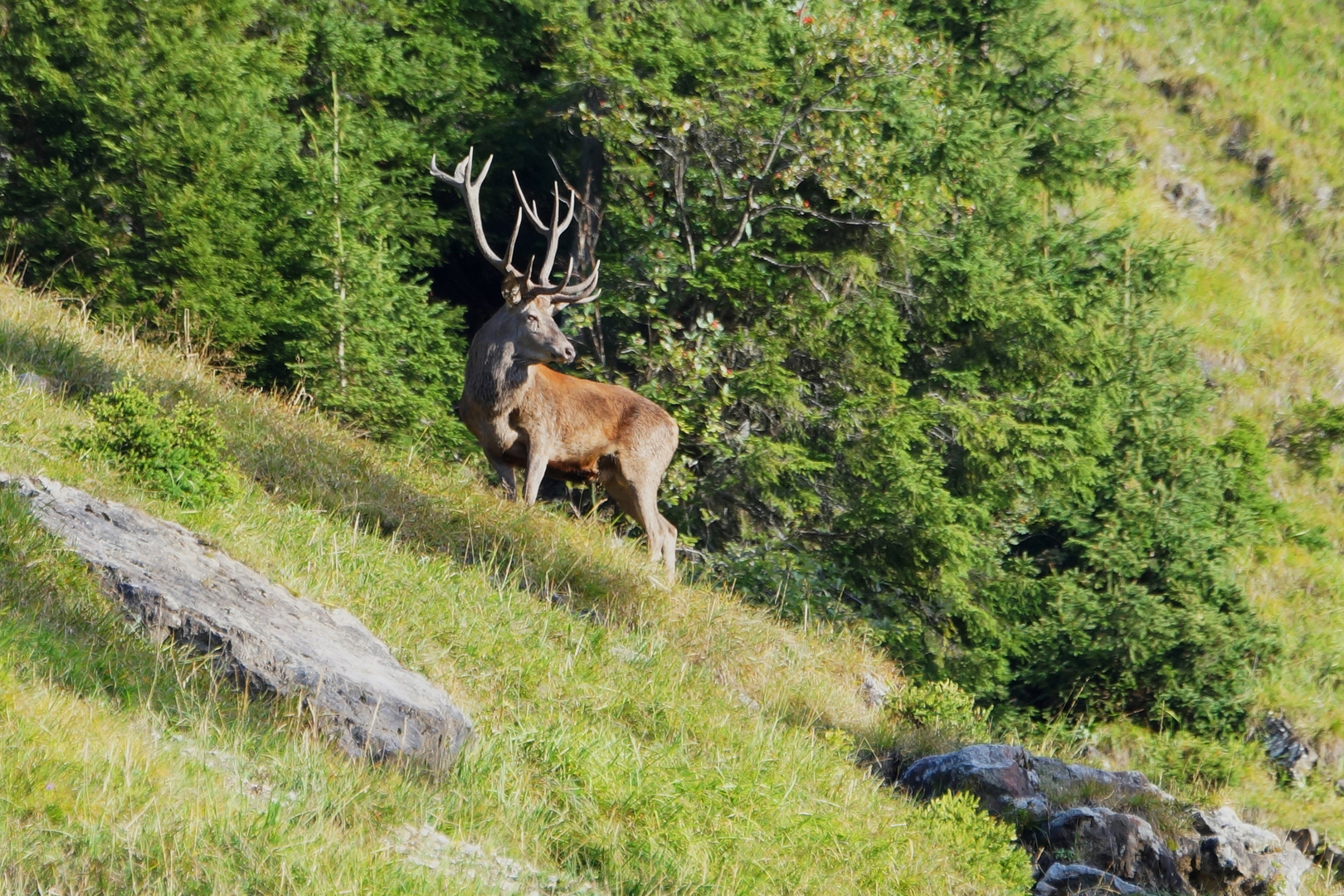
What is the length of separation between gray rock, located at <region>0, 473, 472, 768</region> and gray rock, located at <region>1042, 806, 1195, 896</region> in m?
3.50

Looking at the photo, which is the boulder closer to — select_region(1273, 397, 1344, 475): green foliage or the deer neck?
the deer neck

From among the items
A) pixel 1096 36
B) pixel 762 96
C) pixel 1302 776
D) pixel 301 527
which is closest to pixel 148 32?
pixel 762 96

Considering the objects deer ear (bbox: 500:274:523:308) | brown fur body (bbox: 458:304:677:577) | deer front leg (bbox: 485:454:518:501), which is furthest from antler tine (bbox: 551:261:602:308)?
deer front leg (bbox: 485:454:518:501)

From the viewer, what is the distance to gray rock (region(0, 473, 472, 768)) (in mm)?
5406

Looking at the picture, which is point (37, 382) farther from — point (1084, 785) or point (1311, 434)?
point (1311, 434)

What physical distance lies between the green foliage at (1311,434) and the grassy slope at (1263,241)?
255 mm

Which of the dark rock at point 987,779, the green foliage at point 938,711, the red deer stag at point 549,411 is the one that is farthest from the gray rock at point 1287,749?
the dark rock at point 987,779

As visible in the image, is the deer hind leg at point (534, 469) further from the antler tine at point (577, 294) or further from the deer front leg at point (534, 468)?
the antler tine at point (577, 294)

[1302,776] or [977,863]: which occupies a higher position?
[977,863]

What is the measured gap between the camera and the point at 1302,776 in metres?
16.8

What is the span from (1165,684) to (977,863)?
11.1 meters

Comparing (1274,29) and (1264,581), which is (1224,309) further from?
(1274,29)

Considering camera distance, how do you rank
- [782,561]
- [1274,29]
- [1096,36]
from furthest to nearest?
[1274,29]
[1096,36]
[782,561]

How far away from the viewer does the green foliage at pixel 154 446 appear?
7406mm
